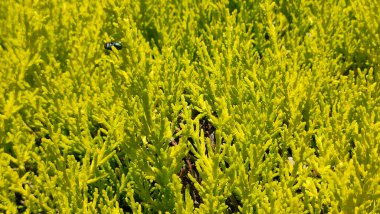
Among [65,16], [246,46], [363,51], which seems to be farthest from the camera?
[65,16]

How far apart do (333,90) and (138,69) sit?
1.56 m

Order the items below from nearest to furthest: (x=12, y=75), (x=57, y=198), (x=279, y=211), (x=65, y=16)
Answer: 1. (x=279, y=211)
2. (x=57, y=198)
3. (x=12, y=75)
4. (x=65, y=16)

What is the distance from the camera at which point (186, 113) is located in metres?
2.65

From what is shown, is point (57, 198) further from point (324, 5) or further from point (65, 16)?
point (324, 5)

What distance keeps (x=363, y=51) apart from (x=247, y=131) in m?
1.88

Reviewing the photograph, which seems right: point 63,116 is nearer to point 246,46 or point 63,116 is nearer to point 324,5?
point 246,46

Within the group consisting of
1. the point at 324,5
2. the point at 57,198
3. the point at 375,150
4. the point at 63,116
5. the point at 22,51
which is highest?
the point at 324,5

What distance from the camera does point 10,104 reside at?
3.48 metres

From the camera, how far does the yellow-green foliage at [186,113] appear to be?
8.41ft

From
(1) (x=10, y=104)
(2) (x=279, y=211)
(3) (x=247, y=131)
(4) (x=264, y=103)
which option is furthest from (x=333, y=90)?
(1) (x=10, y=104)

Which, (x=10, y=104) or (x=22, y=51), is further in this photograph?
(x=22, y=51)

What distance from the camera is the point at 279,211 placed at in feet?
7.73

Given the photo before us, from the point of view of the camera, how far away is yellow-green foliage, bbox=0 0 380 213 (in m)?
2.56

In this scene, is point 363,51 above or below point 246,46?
above
